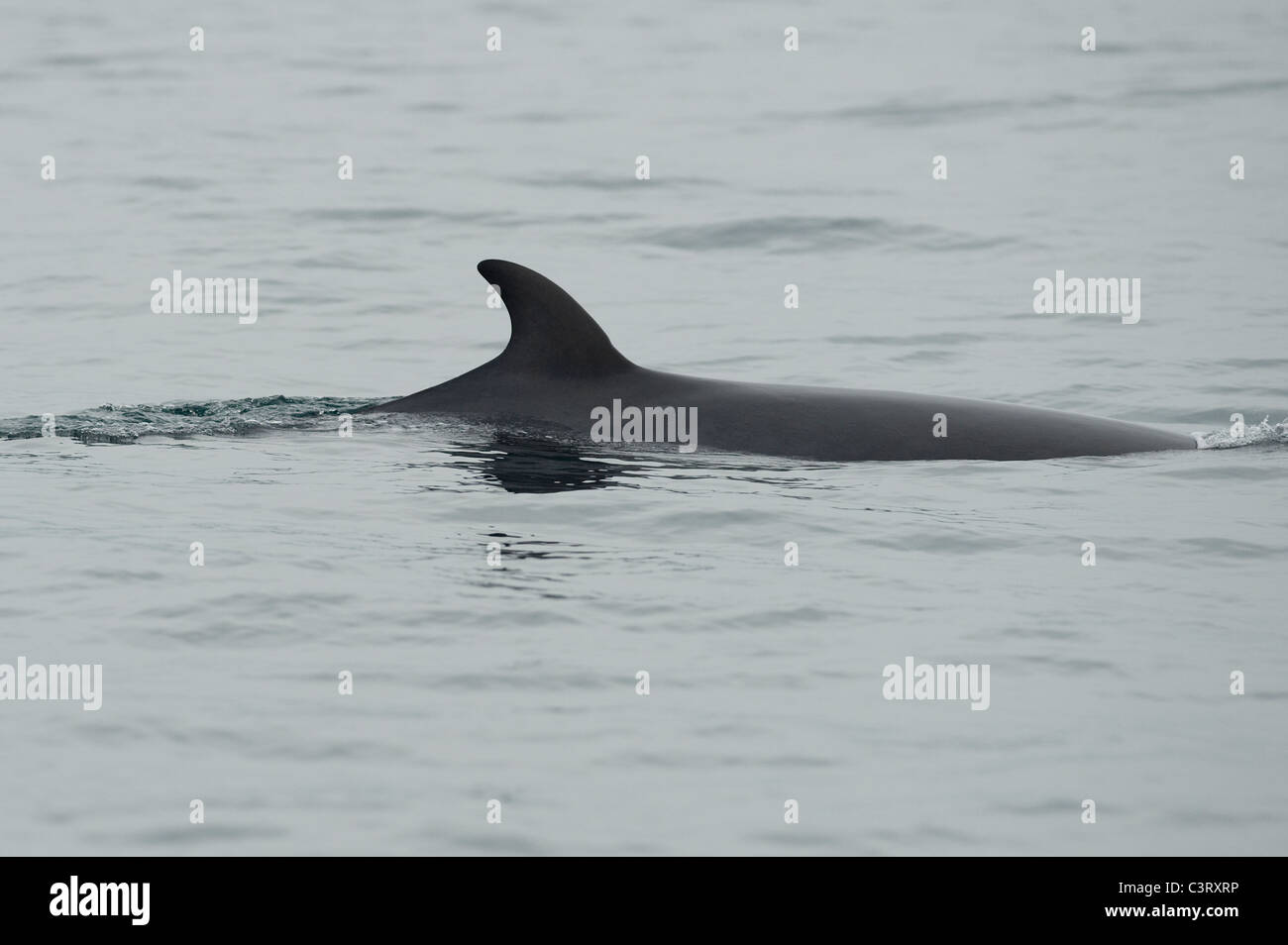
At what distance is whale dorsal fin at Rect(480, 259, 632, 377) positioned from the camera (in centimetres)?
1102

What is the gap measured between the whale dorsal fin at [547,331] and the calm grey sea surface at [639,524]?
619mm

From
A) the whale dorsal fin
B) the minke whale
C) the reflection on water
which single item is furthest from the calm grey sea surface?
the whale dorsal fin

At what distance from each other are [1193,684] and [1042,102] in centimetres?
2367

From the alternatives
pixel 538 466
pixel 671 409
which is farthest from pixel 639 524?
pixel 671 409

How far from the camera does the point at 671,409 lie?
448 inches

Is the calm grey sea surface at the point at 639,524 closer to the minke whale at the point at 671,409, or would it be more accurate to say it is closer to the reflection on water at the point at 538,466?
the reflection on water at the point at 538,466

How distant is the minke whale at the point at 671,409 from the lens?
11164mm

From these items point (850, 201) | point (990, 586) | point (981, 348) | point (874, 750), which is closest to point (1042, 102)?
point (850, 201)

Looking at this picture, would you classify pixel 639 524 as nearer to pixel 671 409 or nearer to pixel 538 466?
pixel 538 466

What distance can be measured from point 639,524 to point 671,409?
6.00 feet

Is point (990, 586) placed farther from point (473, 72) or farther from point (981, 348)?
point (473, 72)

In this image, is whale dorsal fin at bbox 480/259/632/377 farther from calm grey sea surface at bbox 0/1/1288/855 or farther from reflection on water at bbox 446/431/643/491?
calm grey sea surface at bbox 0/1/1288/855

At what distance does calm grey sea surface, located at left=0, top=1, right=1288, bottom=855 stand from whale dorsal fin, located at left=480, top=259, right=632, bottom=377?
0.62 metres
